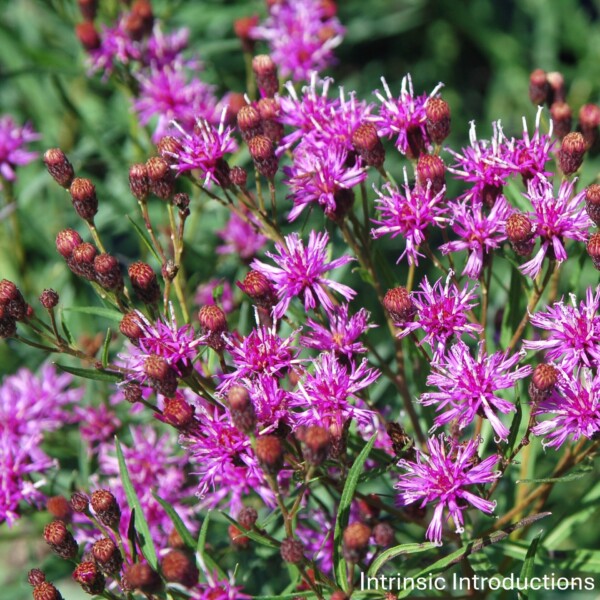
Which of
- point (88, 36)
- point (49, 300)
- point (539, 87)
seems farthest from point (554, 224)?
point (88, 36)

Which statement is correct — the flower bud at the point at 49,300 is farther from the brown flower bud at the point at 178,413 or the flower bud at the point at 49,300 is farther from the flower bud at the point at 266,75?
the flower bud at the point at 266,75

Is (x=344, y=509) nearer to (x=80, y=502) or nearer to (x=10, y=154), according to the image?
(x=80, y=502)

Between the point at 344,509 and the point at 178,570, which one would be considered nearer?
the point at 178,570

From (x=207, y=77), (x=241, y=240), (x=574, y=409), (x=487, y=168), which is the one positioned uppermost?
(x=207, y=77)

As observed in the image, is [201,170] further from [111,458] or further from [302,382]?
[111,458]

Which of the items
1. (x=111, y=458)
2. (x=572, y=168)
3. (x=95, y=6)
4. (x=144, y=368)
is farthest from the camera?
(x=95, y=6)

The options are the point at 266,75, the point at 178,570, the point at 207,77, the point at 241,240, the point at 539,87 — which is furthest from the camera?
the point at 207,77

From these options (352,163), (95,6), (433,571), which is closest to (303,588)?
(433,571)
